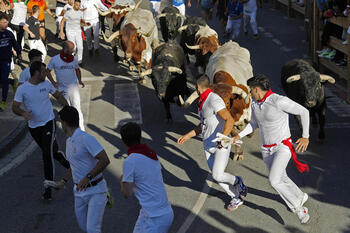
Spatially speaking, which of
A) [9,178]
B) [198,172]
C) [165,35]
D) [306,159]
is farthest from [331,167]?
[165,35]

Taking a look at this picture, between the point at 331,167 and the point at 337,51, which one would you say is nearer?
the point at 331,167

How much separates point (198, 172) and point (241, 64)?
3.05 meters

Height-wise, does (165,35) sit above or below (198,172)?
below

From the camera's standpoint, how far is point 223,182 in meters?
7.47

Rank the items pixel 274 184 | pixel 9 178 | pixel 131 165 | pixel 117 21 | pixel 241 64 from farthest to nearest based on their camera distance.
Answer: pixel 117 21
pixel 241 64
pixel 9 178
pixel 274 184
pixel 131 165

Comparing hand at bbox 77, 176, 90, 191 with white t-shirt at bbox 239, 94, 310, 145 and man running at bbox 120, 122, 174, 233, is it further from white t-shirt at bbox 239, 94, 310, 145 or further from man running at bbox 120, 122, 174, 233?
white t-shirt at bbox 239, 94, 310, 145

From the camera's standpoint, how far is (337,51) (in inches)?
532

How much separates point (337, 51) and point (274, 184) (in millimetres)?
7598

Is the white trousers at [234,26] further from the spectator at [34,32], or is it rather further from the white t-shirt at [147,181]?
the white t-shirt at [147,181]

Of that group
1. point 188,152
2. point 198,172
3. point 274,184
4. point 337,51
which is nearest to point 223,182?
point 274,184

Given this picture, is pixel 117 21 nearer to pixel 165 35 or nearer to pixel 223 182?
pixel 165 35

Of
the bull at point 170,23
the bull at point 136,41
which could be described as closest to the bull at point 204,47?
the bull at point 136,41

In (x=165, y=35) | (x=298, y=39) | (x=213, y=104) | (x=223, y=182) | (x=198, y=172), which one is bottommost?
(x=298, y=39)

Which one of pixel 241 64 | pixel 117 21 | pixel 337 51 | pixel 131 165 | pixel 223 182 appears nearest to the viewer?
pixel 131 165
